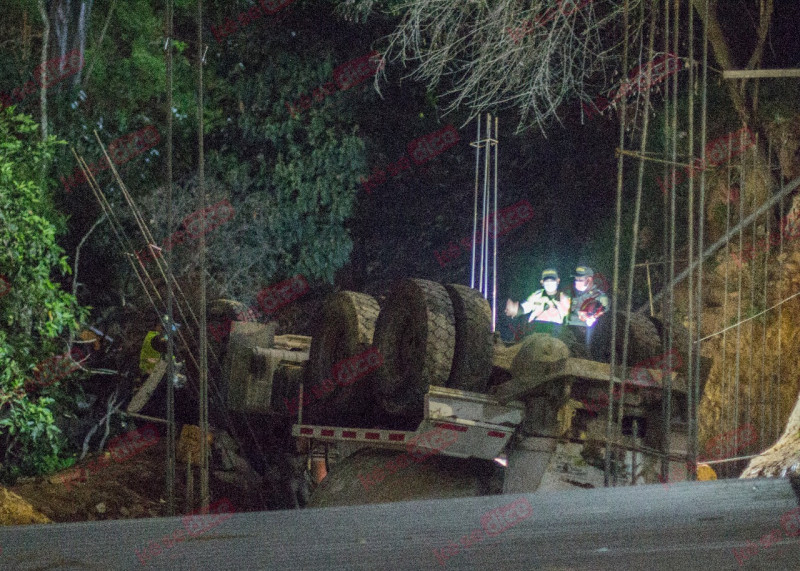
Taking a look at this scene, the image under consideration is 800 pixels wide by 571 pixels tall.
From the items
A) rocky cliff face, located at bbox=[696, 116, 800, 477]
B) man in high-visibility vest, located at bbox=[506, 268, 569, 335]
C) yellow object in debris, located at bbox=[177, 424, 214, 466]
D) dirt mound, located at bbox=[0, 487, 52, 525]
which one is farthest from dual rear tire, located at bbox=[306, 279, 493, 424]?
rocky cliff face, located at bbox=[696, 116, 800, 477]

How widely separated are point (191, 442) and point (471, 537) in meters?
9.55

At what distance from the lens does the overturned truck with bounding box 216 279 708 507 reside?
8.41 metres

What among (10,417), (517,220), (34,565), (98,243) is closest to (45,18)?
(98,243)

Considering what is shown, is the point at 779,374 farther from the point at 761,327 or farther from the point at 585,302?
the point at 585,302

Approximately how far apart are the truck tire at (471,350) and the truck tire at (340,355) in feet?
4.04

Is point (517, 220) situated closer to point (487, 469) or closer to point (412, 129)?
point (412, 129)

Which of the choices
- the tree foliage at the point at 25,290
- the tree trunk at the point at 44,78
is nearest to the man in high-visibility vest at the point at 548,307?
the tree foliage at the point at 25,290

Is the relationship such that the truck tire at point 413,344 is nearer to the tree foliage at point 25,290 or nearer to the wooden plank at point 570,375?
the wooden plank at point 570,375

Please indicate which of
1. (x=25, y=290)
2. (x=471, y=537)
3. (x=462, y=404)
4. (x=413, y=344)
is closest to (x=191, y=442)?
(x=25, y=290)

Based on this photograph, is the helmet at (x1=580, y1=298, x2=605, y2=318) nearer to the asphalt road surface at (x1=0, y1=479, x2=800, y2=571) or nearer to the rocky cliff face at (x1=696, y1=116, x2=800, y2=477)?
the rocky cliff face at (x1=696, y1=116, x2=800, y2=477)

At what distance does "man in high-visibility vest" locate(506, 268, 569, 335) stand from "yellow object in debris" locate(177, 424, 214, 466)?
4.03 meters

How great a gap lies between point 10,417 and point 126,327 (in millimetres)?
5282

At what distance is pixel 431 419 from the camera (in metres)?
8.33

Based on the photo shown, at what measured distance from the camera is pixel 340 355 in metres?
10.9
